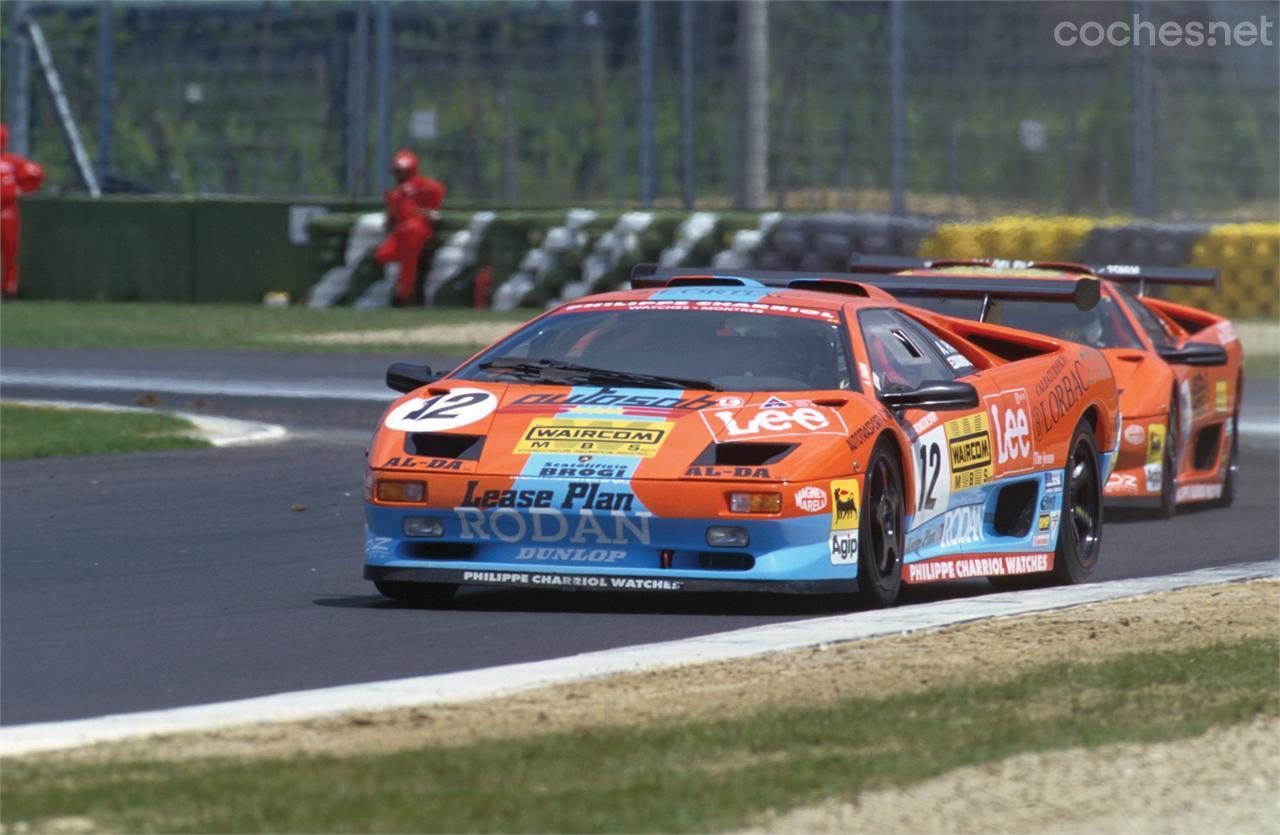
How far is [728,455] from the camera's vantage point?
331 inches

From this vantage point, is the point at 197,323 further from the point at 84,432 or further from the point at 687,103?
the point at 84,432

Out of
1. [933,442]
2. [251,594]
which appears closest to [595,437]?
[933,442]

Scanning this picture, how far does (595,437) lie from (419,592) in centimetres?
99

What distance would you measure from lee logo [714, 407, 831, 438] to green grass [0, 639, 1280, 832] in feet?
6.38

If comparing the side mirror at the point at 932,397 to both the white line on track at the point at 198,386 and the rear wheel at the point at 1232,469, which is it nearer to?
the rear wheel at the point at 1232,469

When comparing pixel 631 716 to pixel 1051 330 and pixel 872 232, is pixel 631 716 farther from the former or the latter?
pixel 872 232

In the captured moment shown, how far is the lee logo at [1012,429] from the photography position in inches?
379

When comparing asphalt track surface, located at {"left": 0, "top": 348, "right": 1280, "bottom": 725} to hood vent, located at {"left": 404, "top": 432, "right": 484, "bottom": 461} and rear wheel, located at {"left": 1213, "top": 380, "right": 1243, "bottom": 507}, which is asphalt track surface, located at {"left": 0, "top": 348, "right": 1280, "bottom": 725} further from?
hood vent, located at {"left": 404, "top": 432, "right": 484, "bottom": 461}

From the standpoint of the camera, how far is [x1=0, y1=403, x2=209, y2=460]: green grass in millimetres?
15148

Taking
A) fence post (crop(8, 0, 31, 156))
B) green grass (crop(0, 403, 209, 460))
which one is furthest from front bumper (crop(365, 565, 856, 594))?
fence post (crop(8, 0, 31, 156))

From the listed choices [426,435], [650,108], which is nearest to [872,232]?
[650,108]

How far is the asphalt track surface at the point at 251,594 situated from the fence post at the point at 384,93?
1687 cm

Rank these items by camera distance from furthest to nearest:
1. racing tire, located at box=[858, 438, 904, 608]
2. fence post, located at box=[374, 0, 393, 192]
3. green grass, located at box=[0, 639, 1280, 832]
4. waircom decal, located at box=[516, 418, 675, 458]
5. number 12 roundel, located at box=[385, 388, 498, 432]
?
fence post, located at box=[374, 0, 393, 192] → number 12 roundel, located at box=[385, 388, 498, 432] → racing tire, located at box=[858, 438, 904, 608] → waircom decal, located at box=[516, 418, 675, 458] → green grass, located at box=[0, 639, 1280, 832]

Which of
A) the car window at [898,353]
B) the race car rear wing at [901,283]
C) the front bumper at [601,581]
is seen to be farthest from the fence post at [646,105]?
the front bumper at [601,581]
